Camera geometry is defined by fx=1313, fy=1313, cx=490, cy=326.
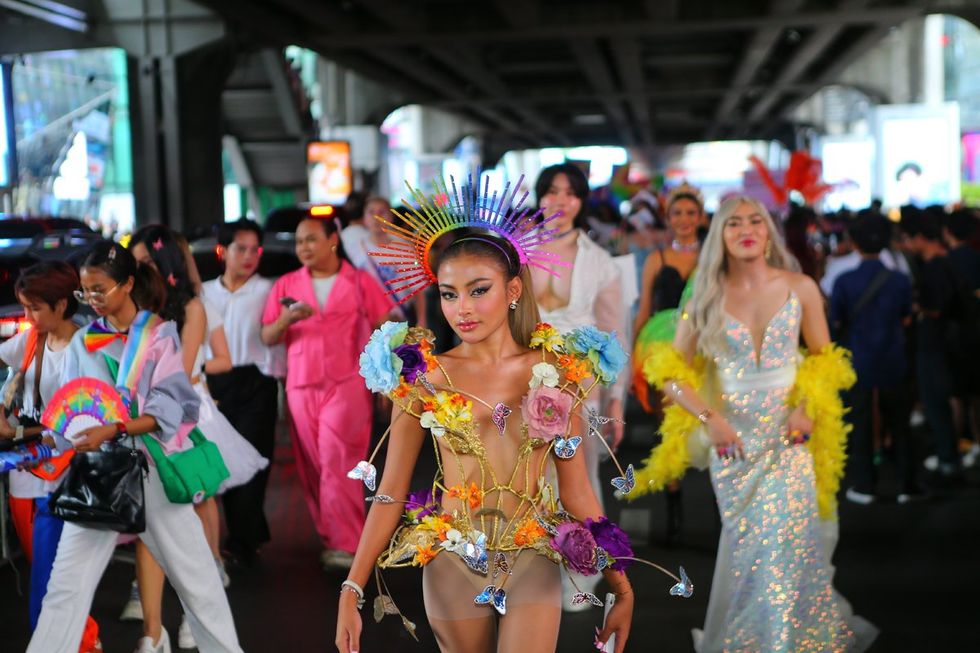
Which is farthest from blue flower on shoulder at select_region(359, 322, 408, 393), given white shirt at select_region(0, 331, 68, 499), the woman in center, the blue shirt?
the blue shirt

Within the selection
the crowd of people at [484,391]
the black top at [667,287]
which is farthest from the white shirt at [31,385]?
the black top at [667,287]

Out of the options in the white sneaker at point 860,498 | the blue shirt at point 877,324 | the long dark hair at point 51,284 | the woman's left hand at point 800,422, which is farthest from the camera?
the white sneaker at point 860,498

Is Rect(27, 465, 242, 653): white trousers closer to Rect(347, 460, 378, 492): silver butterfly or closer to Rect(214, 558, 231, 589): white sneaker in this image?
Rect(347, 460, 378, 492): silver butterfly

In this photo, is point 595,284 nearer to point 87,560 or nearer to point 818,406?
point 818,406

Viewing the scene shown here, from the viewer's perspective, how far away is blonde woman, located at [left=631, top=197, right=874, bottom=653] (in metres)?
5.18

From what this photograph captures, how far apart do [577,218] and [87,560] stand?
3073 mm

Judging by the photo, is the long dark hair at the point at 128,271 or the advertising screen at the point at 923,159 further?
the advertising screen at the point at 923,159

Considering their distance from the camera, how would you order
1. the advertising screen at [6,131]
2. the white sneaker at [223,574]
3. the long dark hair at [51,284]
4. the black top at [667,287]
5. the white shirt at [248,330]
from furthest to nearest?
the advertising screen at [6,131], the black top at [667,287], the white shirt at [248,330], the white sneaker at [223,574], the long dark hair at [51,284]

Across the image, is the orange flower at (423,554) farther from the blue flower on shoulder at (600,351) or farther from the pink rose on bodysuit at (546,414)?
the blue flower on shoulder at (600,351)

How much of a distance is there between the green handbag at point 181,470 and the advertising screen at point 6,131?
472 inches

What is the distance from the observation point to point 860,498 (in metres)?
9.02

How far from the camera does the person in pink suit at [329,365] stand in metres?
7.32

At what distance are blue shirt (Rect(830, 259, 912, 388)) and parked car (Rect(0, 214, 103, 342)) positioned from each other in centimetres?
486

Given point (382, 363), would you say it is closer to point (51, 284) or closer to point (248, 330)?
point (51, 284)
